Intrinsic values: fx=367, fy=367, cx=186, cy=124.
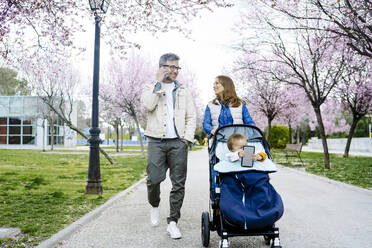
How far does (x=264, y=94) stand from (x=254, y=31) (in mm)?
13635

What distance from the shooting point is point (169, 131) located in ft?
15.5

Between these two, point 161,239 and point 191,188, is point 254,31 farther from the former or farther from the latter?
point 161,239

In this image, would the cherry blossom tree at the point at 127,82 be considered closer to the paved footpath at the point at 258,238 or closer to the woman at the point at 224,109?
the paved footpath at the point at 258,238

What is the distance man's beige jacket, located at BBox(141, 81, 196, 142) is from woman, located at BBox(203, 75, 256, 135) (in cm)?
27

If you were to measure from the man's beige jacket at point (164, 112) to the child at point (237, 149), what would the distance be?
942mm

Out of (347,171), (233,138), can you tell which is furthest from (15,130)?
(233,138)

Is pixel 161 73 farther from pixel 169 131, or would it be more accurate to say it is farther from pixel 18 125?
pixel 18 125

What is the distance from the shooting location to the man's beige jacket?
15.5 ft

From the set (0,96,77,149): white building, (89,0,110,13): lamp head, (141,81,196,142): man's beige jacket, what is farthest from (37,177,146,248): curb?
(0,96,77,149): white building

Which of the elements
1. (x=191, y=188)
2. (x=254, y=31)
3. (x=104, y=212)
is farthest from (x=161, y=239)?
(x=254, y=31)

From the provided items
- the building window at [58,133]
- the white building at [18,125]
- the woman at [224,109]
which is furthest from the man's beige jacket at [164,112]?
the building window at [58,133]

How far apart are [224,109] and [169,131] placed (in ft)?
2.48

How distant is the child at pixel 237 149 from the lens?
12.0 feet

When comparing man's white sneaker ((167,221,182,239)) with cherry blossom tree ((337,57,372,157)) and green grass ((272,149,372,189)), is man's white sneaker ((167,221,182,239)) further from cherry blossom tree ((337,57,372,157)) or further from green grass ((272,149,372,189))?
cherry blossom tree ((337,57,372,157))
